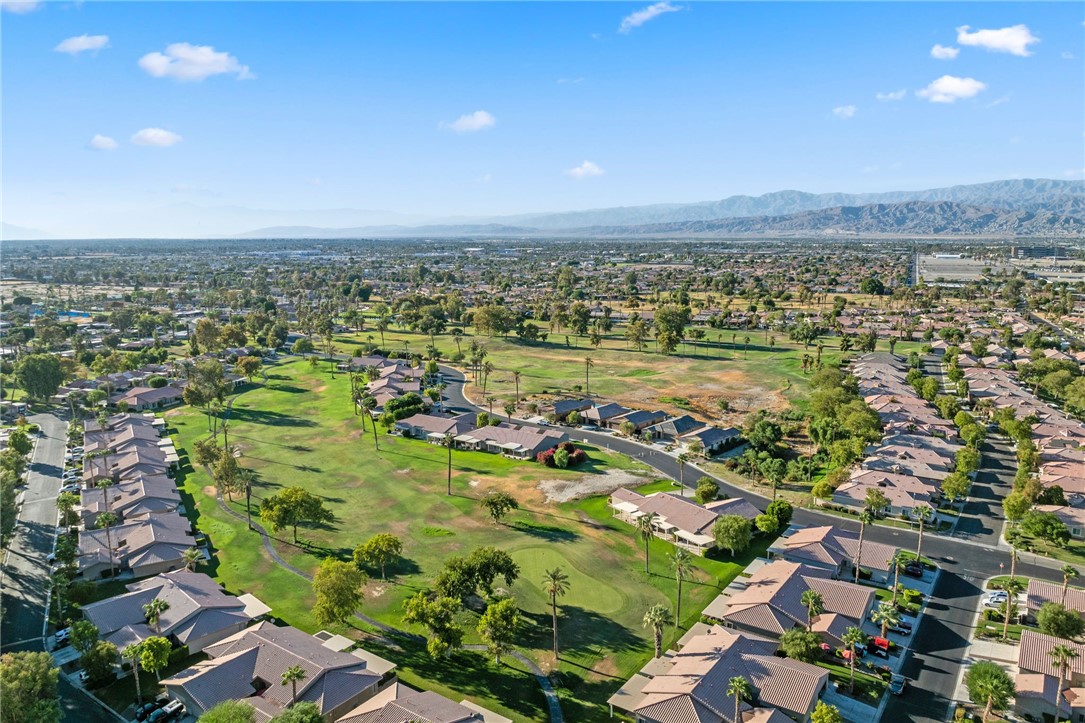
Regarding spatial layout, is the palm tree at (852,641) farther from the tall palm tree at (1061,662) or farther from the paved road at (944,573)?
the tall palm tree at (1061,662)

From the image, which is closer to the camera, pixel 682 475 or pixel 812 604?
pixel 812 604

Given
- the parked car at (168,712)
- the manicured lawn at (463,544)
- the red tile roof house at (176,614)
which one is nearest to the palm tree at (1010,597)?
the manicured lawn at (463,544)

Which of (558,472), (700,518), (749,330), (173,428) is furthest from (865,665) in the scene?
(749,330)

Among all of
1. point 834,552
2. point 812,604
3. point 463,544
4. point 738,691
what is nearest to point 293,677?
point 463,544

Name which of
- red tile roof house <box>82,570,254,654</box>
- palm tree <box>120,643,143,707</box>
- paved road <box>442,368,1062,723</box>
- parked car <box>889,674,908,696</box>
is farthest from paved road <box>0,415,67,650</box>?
paved road <box>442,368,1062,723</box>

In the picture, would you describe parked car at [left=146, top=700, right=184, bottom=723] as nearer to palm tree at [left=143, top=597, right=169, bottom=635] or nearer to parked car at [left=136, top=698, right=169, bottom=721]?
parked car at [left=136, top=698, right=169, bottom=721]

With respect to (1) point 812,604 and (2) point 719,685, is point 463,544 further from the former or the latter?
(1) point 812,604

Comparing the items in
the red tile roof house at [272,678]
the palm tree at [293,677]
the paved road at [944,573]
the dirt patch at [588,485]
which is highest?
the palm tree at [293,677]
